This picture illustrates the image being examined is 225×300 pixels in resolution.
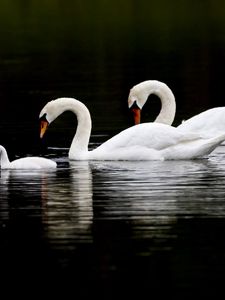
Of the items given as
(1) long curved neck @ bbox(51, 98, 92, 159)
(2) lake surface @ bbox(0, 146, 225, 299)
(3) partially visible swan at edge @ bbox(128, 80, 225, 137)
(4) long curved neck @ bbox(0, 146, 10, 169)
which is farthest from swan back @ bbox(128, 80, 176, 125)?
(4) long curved neck @ bbox(0, 146, 10, 169)

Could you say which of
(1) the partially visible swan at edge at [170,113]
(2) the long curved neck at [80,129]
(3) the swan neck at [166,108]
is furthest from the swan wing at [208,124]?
(2) the long curved neck at [80,129]

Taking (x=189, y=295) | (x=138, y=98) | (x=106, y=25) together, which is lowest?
(x=189, y=295)

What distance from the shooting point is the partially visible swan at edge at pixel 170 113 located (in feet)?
71.9

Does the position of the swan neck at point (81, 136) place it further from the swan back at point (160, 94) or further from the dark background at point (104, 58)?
the swan back at point (160, 94)

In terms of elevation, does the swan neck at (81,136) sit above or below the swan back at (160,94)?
below

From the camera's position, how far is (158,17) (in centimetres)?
5828

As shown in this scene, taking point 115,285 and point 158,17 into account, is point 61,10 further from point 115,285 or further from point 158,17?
point 115,285

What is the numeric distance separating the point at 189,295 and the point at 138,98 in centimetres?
1135

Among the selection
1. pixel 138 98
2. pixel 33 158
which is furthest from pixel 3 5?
pixel 33 158

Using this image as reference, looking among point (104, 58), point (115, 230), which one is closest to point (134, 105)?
point (115, 230)

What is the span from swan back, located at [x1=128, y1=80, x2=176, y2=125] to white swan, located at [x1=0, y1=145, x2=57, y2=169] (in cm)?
428

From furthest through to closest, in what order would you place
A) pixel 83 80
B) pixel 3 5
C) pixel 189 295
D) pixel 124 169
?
pixel 3 5 < pixel 83 80 < pixel 124 169 < pixel 189 295

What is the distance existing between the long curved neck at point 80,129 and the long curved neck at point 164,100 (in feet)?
7.62

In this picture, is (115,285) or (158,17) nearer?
(115,285)
